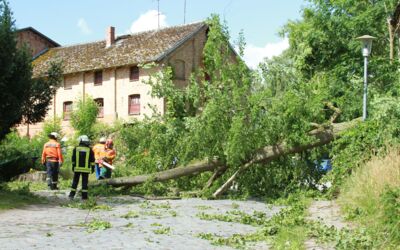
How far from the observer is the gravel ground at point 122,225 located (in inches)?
303

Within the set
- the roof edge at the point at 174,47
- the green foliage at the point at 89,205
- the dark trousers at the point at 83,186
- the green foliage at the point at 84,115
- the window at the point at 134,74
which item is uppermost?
the roof edge at the point at 174,47

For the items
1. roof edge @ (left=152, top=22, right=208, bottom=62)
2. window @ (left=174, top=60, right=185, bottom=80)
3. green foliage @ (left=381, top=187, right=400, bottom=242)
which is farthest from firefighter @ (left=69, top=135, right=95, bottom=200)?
window @ (left=174, top=60, right=185, bottom=80)

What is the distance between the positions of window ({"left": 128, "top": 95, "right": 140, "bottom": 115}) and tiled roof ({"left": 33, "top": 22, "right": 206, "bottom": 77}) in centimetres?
256

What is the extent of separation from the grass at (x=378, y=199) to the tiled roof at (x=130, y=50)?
28.9 metres

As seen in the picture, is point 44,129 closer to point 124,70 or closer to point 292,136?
point 124,70

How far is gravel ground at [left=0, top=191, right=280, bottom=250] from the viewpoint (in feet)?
25.3

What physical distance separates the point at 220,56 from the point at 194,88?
3.87 feet

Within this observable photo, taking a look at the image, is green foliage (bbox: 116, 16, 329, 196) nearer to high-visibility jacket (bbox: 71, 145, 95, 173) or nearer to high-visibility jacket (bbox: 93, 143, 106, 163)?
high-visibility jacket (bbox: 93, 143, 106, 163)

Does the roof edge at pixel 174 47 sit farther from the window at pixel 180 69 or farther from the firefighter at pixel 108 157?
the firefighter at pixel 108 157

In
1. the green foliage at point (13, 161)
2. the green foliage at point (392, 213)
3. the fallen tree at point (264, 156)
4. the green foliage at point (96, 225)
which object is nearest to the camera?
Answer: the green foliage at point (392, 213)

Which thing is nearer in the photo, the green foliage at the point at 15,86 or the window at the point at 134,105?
the green foliage at the point at 15,86

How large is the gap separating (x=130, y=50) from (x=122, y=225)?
33.3 m

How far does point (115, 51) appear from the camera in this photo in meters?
43.0

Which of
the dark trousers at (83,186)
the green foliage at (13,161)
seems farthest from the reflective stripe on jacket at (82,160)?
the green foliage at (13,161)
